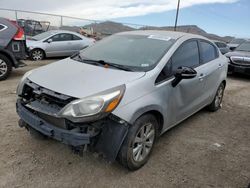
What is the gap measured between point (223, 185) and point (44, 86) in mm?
2360

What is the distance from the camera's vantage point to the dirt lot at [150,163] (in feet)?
9.80

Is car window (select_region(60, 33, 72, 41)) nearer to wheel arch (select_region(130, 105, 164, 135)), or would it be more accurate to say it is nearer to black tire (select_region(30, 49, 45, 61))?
black tire (select_region(30, 49, 45, 61))

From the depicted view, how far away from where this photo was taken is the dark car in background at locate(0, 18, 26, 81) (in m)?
7.08

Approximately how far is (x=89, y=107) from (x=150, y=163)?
4.11ft

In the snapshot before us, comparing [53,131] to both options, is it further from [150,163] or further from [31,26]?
[31,26]

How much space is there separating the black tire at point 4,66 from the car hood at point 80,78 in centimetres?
409

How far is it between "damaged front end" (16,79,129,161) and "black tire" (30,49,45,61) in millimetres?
8634

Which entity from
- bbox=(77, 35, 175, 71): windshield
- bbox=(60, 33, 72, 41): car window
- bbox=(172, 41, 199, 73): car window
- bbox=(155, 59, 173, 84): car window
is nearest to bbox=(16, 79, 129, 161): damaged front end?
bbox=(155, 59, 173, 84): car window

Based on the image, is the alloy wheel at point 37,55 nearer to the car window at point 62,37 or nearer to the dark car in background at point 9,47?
the car window at point 62,37

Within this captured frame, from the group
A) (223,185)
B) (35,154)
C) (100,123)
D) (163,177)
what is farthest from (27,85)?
(223,185)

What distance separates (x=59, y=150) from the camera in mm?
3523

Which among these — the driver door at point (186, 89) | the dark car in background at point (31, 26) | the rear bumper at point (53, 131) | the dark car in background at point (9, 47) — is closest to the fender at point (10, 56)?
the dark car in background at point (9, 47)

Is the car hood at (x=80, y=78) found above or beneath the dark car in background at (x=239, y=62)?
above

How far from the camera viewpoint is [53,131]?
2.83 m
